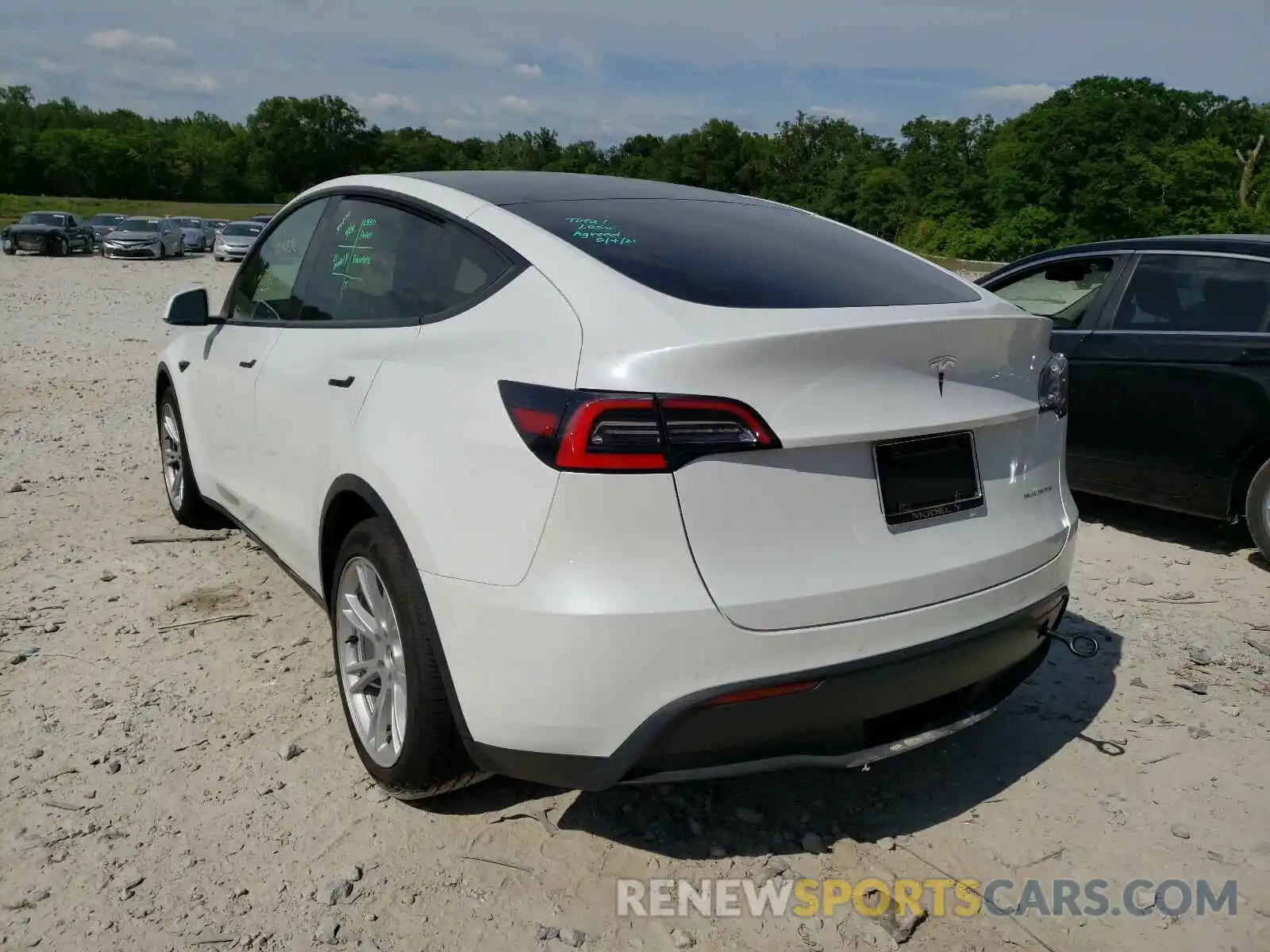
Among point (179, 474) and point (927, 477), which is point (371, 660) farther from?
point (179, 474)

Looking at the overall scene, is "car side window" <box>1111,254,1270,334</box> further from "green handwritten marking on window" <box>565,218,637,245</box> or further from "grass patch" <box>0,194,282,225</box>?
"grass patch" <box>0,194,282,225</box>

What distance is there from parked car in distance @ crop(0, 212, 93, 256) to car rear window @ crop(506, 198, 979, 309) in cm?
3585

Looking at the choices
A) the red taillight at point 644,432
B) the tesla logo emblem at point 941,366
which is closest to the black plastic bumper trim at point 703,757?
the red taillight at point 644,432

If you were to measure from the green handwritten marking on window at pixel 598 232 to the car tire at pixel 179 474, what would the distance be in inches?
112

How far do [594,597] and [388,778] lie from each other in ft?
3.40

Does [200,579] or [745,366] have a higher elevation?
[745,366]

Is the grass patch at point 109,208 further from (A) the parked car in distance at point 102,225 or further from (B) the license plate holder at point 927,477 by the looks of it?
(B) the license plate holder at point 927,477

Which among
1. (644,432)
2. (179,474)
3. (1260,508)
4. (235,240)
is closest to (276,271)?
(179,474)

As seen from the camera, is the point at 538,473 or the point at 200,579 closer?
the point at 538,473

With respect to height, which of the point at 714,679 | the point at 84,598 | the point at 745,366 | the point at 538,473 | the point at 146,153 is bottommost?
the point at 84,598

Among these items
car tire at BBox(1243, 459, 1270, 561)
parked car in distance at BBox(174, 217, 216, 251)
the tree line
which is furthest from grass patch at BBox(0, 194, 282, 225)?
car tire at BBox(1243, 459, 1270, 561)

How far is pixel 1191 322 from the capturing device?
545 cm

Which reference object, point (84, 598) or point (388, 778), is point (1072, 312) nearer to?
point (388, 778)

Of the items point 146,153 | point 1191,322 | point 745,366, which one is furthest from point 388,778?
point 146,153
